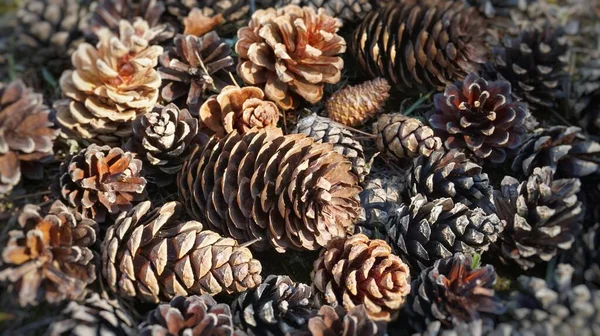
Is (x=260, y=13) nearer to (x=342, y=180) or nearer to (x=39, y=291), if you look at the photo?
(x=342, y=180)

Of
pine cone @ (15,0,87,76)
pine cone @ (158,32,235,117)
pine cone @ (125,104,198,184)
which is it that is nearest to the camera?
pine cone @ (125,104,198,184)

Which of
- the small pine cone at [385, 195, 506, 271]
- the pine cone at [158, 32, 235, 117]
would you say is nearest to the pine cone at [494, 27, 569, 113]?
the small pine cone at [385, 195, 506, 271]

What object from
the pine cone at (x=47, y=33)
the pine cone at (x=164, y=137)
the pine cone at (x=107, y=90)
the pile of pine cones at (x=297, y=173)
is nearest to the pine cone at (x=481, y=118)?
the pile of pine cones at (x=297, y=173)

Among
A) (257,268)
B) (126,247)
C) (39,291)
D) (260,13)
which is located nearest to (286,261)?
(257,268)

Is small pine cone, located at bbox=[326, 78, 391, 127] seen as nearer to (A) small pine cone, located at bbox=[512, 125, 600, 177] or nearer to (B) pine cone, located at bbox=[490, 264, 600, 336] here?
(A) small pine cone, located at bbox=[512, 125, 600, 177]

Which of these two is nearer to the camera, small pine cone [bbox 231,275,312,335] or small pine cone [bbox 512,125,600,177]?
small pine cone [bbox 231,275,312,335]

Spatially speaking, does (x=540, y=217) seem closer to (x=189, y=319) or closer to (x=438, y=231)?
(x=438, y=231)

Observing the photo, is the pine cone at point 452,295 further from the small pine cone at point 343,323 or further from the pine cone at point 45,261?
the pine cone at point 45,261
